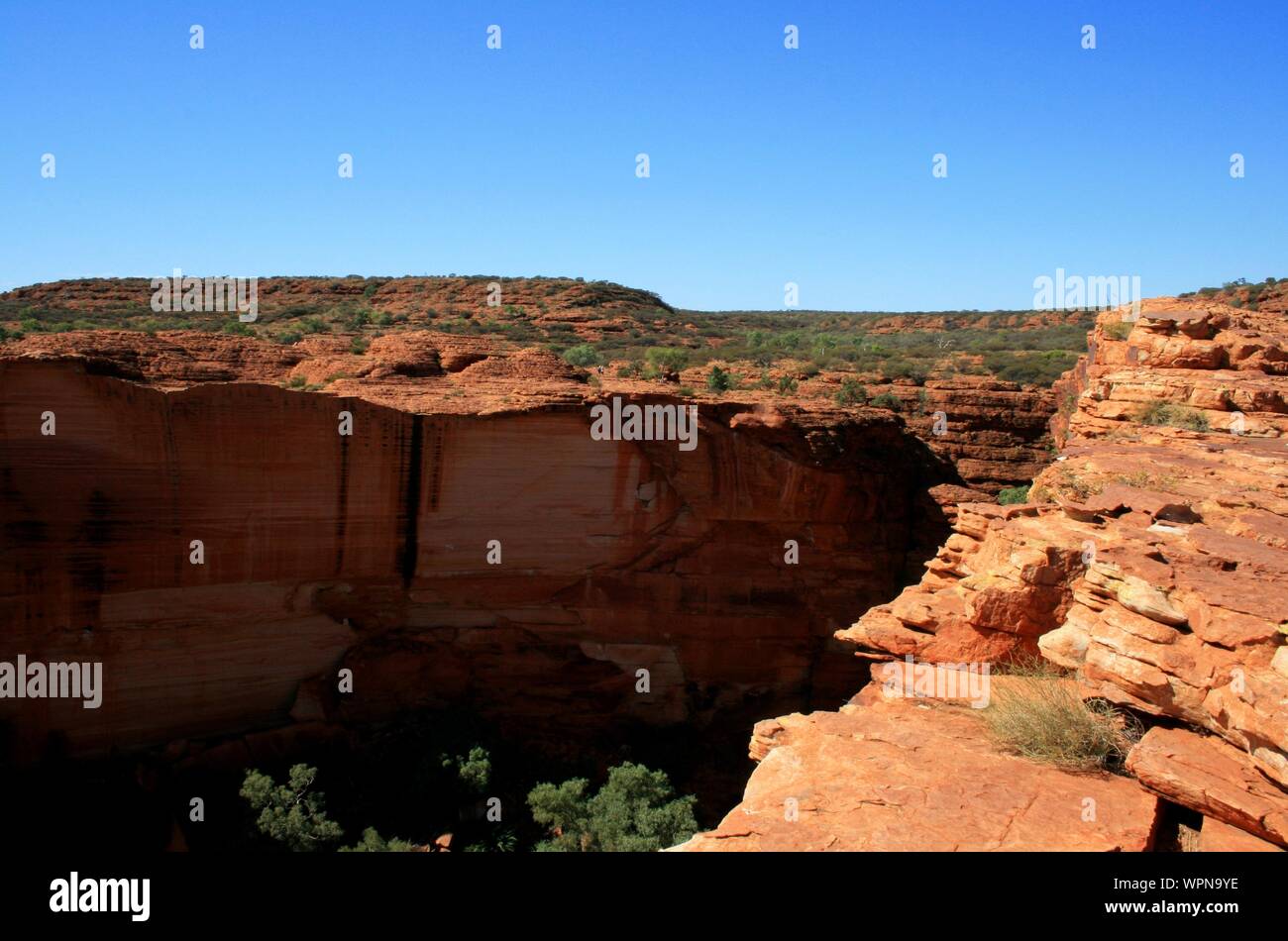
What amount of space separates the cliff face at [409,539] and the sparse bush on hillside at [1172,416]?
5486 mm

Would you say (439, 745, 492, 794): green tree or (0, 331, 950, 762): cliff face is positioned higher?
(0, 331, 950, 762): cliff face

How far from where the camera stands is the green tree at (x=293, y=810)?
12.3 metres

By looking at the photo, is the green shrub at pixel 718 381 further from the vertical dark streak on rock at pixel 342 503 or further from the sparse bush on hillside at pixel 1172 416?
the sparse bush on hillside at pixel 1172 416

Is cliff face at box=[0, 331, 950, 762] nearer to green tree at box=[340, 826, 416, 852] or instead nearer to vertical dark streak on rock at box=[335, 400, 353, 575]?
vertical dark streak on rock at box=[335, 400, 353, 575]

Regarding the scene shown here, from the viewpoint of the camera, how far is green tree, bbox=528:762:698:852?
481 inches

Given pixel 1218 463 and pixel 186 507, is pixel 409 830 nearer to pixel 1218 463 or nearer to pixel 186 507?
pixel 186 507

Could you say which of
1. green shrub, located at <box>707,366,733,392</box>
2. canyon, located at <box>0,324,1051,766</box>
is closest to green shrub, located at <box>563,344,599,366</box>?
green shrub, located at <box>707,366,733,392</box>

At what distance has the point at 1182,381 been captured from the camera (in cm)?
1230

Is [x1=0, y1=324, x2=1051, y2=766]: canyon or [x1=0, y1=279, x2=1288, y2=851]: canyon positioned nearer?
[x1=0, y1=279, x2=1288, y2=851]: canyon

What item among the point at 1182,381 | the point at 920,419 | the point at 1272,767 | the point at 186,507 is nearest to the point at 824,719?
the point at 1272,767

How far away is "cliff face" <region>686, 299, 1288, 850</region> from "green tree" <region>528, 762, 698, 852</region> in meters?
4.90

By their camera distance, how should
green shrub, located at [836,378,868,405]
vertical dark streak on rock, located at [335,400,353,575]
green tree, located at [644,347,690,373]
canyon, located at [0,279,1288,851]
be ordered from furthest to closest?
green tree, located at [644,347,690,373] → green shrub, located at [836,378,868,405] → vertical dark streak on rock, located at [335,400,353,575] → canyon, located at [0,279,1288,851]

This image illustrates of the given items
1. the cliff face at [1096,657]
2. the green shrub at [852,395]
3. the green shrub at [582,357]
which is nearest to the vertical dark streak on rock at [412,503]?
the green shrub at [582,357]

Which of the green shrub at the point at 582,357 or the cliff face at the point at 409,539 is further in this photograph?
the green shrub at the point at 582,357
